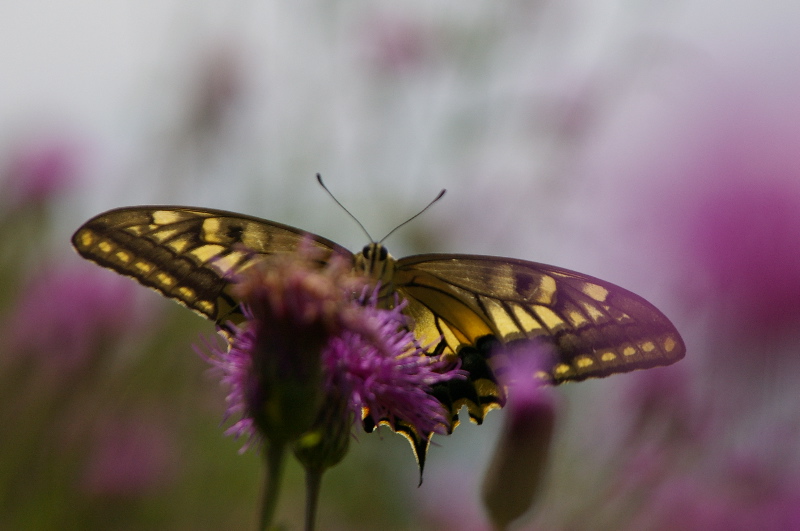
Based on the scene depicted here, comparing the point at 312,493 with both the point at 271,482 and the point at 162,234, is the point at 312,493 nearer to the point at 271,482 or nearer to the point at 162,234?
the point at 271,482

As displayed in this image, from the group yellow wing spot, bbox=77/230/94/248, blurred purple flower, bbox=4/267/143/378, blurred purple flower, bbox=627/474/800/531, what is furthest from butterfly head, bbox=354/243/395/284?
blurred purple flower, bbox=4/267/143/378

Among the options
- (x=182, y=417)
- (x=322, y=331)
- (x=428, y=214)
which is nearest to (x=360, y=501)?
(x=182, y=417)

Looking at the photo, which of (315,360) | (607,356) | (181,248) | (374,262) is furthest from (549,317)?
(181,248)

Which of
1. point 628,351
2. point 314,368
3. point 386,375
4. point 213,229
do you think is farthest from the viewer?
point 213,229

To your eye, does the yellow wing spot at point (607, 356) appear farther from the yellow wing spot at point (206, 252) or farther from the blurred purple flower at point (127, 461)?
the blurred purple flower at point (127, 461)

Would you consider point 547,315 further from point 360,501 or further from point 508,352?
point 360,501
